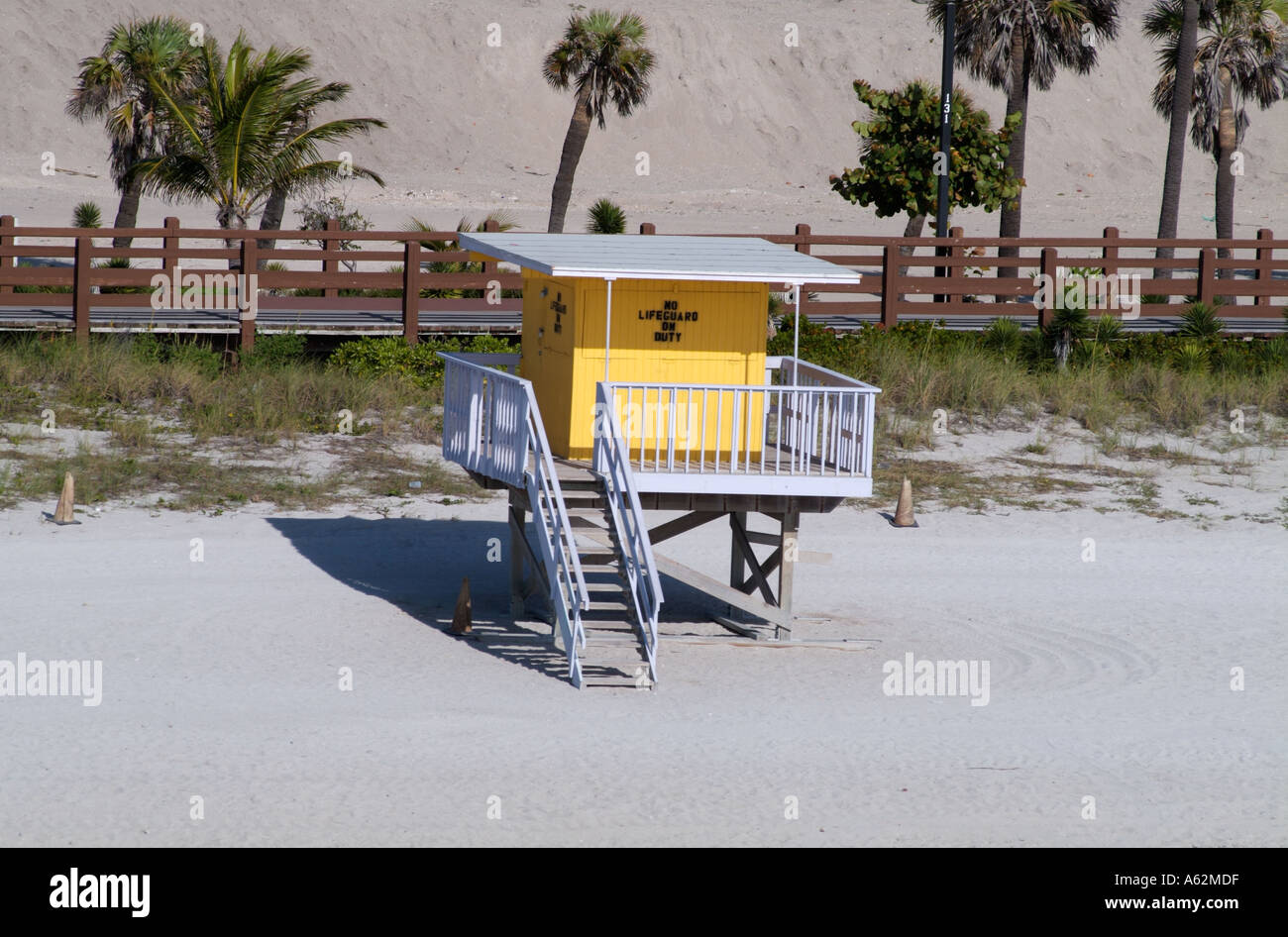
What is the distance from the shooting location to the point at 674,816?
9.55 metres

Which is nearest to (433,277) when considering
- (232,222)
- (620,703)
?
(232,222)

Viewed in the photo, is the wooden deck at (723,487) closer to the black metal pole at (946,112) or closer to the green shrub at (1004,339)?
the green shrub at (1004,339)

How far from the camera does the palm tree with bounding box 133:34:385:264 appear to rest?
2389 cm

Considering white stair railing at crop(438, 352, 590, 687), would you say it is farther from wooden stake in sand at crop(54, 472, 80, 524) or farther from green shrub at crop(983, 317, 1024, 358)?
green shrub at crop(983, 317, 1024, 358)

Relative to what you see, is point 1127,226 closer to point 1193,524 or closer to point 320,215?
point 320,215

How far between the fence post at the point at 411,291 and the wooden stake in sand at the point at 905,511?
776 centimetres

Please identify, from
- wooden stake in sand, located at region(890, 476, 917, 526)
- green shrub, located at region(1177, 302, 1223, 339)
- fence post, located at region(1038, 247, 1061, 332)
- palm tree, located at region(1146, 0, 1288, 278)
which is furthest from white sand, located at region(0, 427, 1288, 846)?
palm tree, located at region(1146, 0, 1288, 278)

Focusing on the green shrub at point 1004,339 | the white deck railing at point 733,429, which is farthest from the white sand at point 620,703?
the green shrub at point 1004,339

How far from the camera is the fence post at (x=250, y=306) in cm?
2212

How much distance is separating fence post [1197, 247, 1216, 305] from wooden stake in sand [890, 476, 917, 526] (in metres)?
10.7

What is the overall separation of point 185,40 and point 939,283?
1707 cm

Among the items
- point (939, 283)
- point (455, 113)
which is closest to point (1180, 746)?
point (939, 283)

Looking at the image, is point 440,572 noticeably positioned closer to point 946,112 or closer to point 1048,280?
point 1048,280
